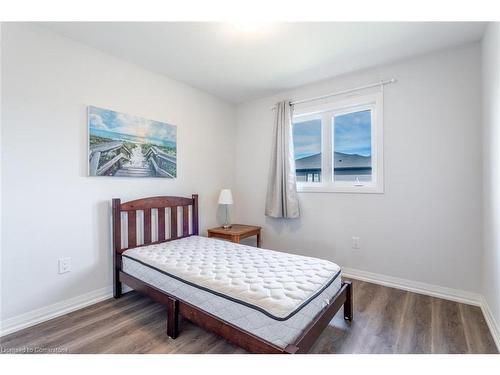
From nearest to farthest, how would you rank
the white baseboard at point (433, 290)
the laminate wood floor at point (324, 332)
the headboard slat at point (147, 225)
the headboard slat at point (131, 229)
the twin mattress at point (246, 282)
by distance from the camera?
the twin mattress at point (246, 282), the laminate wood floor at point (324, 332), the white baseboard at point (433, 290), the headboard slat at point (131, 229), the headboard slat at point (147, 225)

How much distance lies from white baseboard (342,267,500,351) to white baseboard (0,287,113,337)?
258 cm

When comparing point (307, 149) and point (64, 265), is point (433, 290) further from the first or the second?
point (64, 265)

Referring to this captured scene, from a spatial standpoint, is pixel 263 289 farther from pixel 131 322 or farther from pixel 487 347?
pixel 487 347

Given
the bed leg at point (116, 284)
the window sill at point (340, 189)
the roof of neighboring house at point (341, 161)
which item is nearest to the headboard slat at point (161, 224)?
the bed leg at point (116, 284)

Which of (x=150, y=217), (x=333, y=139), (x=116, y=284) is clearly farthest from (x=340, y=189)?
(x=116, y=284)

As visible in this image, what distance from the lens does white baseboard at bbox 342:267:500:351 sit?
1.79 meters

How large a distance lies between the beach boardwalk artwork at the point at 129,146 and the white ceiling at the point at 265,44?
605 millimetres

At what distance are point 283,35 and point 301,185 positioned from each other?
1.75 metres

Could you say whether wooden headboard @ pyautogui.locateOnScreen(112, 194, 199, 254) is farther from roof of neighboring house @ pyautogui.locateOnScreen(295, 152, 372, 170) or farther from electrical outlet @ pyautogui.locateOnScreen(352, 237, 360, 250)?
electrical outlet @ pyautogui.locateOnScreen(352, 237, 360, 250)

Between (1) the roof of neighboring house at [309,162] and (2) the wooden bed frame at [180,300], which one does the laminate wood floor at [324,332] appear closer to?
(2) the wooden bed frame at [180,300]

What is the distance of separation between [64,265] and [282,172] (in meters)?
2.41

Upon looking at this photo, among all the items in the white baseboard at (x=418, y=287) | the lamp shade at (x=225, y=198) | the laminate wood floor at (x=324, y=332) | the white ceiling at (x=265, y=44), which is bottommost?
the laminate wood floor at (x=324, y=332)

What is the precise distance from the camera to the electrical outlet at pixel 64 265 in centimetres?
197
